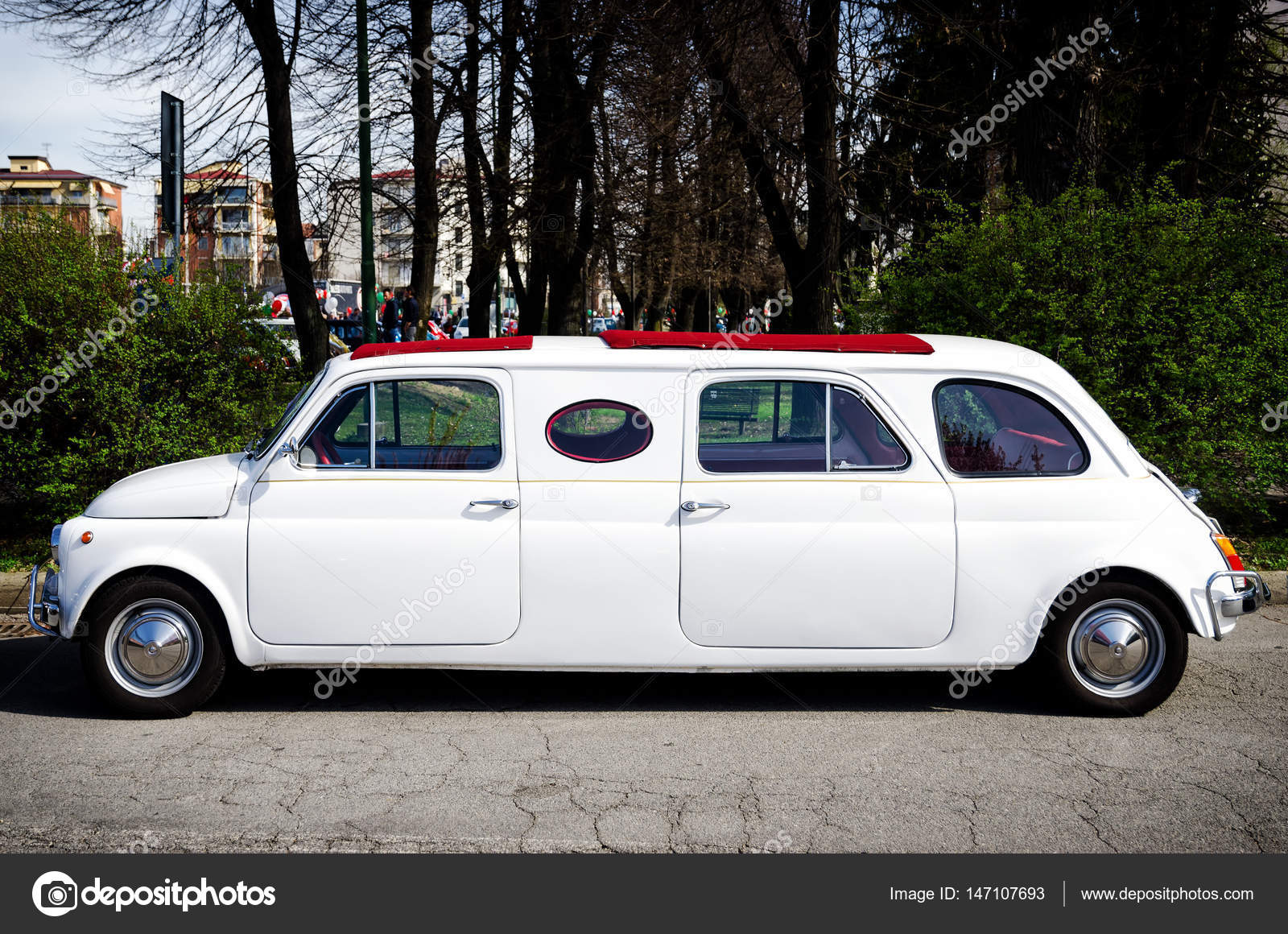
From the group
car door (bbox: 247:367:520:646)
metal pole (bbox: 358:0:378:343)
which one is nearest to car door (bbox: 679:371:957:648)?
car door (bbox: 247:367:520:646)

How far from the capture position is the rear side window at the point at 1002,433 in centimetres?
530

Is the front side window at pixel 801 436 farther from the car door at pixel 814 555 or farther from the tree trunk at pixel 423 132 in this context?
the tree trunk at pixel 423 132

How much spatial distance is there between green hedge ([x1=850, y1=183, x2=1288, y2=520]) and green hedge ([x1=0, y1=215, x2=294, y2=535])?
19.8 feet

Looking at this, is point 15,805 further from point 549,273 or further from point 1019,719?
point 549,273

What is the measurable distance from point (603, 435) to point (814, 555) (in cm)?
112

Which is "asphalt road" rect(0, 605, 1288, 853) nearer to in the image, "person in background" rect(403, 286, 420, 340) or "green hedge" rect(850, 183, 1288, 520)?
"green hedge" rect(850, 183, 1288, 520)

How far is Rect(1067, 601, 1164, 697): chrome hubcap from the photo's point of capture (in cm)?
521

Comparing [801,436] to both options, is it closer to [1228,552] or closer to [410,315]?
[1228,552]

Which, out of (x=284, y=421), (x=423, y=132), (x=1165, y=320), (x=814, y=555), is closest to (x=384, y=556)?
(x=284, y=421)

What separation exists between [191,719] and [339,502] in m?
1.26

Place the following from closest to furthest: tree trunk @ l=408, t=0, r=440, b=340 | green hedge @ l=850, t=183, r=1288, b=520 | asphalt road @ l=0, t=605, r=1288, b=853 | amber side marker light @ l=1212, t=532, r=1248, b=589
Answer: asphalt road @ l=0, t=605, r=1288, b=853
amber side marker light @ l=1212, t=532, r=1248, b=589
green hedge @ l=850, t=183, r=1288, b=520
tree trunk @ l=408, t=0, r=440, b=340

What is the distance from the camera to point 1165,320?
866cm

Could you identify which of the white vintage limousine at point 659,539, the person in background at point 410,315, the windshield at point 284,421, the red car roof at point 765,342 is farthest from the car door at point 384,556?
the person in background at point 410,315
